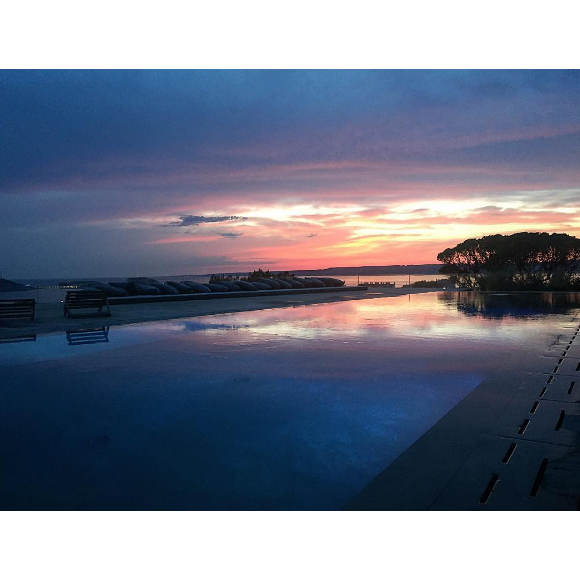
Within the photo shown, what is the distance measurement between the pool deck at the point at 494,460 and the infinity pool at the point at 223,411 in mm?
181

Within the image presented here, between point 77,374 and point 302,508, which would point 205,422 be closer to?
point 302,508

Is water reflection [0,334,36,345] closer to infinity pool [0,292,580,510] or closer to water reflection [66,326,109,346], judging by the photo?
infinity pool [0,292,580,510]

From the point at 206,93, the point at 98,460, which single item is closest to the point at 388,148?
the point at 206,93

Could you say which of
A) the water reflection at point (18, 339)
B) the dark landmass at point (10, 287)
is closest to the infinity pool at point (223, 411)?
the water reflection at point (18, 339)

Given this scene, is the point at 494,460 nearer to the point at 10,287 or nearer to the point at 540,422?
the point at 540,422

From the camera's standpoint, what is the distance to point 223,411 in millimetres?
3846

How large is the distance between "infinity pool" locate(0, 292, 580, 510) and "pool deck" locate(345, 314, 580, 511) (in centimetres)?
18

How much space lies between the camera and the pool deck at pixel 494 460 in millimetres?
2195

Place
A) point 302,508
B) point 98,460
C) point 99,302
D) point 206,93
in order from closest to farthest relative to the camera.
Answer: point 302,508, point 98,460, point 206,93, point 99,302

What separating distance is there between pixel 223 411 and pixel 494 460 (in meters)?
2.32

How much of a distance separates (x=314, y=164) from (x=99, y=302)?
933 cm

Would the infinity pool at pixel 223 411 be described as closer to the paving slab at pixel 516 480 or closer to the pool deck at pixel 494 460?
the pool deck at pixel 494 460
